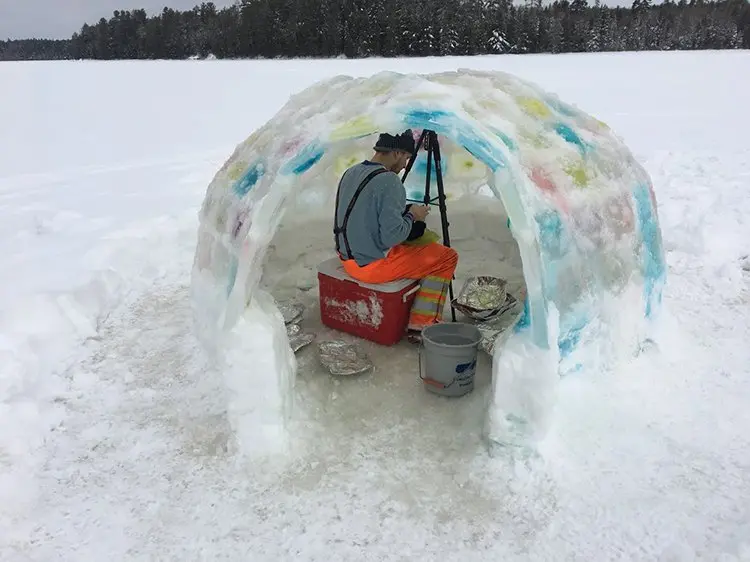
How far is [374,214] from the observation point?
344 centimetres

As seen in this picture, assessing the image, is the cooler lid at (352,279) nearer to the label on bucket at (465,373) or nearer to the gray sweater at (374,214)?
the gray sweater at (374,214)

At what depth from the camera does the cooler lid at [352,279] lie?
12.2ft

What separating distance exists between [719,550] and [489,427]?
990mm

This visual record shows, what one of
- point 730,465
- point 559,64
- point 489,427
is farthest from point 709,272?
point 559,64

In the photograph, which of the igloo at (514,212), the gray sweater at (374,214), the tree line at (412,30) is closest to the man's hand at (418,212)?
the gray sweater at (374,214)

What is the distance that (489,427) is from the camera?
2.86m

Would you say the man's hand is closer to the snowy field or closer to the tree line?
the snowy field

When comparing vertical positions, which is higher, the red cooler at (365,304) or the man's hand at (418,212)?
the man's hand at (418,212)

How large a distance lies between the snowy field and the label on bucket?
4.1 inches

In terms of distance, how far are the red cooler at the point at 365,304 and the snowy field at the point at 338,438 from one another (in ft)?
0.50

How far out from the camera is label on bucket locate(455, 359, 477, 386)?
10.6ft

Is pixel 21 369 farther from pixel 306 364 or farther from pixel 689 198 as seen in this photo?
pixel 689 198

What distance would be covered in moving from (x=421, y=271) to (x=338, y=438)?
1.18 m

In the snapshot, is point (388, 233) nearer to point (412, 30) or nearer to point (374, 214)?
point (374, 214)
